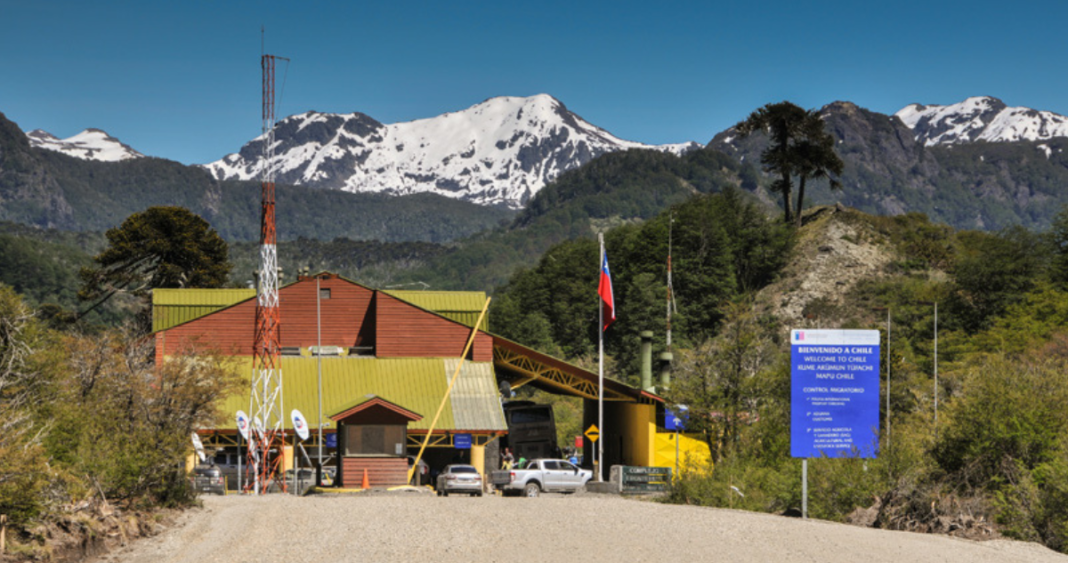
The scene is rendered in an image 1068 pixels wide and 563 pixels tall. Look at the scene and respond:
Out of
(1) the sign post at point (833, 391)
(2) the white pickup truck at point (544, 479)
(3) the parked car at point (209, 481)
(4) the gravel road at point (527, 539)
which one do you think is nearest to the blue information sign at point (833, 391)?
(1) the sign post at point (833, 391)

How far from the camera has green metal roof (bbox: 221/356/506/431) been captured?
2331 inches

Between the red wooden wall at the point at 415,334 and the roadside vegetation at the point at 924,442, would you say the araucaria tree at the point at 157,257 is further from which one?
the roadside vegetation at the point at 924,442

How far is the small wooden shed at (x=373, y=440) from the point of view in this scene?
1864 inches

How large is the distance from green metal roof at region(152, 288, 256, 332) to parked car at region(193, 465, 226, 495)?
21210 mm

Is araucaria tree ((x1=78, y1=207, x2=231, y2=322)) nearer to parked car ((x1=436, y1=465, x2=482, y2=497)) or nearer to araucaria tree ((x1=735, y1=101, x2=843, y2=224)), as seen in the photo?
araucaria tree ((x1=735, y1=101, x2=843, y2=224))

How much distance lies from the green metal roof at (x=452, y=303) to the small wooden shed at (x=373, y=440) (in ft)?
78.9

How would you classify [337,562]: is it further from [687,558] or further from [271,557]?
[687,558]

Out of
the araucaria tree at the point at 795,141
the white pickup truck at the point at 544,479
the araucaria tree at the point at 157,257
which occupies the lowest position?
the white pickup truck at the point at 544,479

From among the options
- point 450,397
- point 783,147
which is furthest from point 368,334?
point 783,147

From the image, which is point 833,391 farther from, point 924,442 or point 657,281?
point 657,281

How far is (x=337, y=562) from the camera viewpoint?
22.0 meters

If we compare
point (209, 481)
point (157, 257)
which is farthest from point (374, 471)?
point (157, 257)

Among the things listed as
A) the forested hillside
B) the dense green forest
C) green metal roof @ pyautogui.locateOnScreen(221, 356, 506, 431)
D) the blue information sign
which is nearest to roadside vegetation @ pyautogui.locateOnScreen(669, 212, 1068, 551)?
the forested hillside

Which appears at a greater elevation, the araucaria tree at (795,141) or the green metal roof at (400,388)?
the araucaria tree at (795,141)
